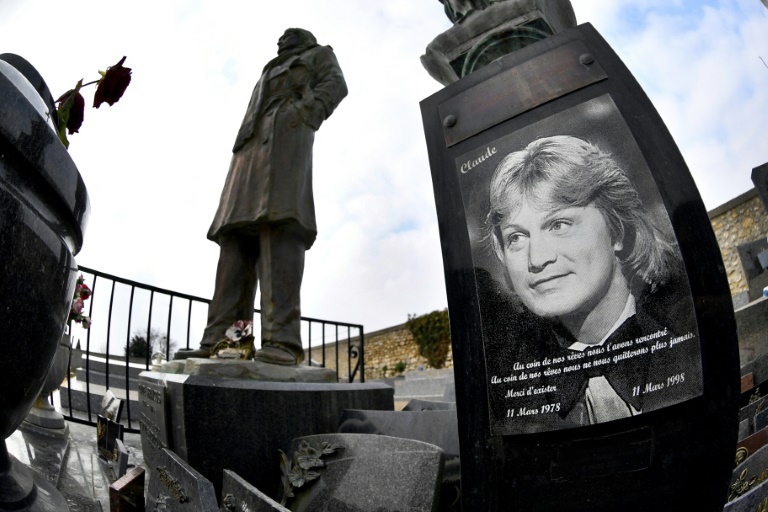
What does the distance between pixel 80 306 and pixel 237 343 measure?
141cm

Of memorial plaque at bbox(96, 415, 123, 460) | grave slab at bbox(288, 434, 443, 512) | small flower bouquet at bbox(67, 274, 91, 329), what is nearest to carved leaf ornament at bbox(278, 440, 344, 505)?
grave slab at bbox(288, 434, 443, 512)

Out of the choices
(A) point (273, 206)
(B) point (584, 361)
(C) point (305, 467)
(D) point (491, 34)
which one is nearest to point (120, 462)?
(C) point (305, 467)

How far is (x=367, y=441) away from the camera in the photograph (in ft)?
6.56

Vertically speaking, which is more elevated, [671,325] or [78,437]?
[671,325]

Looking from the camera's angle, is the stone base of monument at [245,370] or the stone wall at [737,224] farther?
the stone wall at [737,224]

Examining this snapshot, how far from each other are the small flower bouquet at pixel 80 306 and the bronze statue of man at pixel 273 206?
1.04 m

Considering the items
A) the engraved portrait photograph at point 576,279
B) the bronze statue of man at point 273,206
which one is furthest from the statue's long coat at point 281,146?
the engraved portrait photograph at point 576,279

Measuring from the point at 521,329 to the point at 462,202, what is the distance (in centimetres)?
48

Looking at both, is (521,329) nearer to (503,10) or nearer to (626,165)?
(626,165)

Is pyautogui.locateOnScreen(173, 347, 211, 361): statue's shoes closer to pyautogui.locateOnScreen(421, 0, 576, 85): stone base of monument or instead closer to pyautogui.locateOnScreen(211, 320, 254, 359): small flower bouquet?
pyautogui.locateOnScreen(211, 320, 254, 359): small flower bouquet

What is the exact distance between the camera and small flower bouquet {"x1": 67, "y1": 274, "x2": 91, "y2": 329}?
11.9 ft

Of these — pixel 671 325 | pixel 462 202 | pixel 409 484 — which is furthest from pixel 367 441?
pixel 671 325

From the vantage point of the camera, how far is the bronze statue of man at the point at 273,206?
10.9ft

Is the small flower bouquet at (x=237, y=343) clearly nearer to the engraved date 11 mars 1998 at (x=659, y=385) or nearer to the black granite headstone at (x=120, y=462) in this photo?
the black granite headstone at (x=120, y=462)
